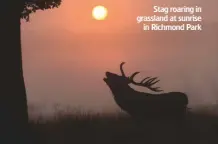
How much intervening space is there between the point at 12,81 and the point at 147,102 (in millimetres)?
1404

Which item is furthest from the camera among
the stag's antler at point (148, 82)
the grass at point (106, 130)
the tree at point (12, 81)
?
the grass at point (106, 130)

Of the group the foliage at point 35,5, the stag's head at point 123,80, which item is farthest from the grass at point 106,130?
the foliage at point 35,5

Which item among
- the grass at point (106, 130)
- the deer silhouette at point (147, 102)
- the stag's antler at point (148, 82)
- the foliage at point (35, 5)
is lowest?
the grass at point (106, 130)

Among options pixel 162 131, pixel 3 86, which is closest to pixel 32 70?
pixel 3 86

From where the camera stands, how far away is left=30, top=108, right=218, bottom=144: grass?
20.5 feet

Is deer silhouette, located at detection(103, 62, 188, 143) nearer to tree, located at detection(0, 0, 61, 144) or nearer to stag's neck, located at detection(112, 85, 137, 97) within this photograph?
stag's neck, located at detection(112, 85, 137, 97)

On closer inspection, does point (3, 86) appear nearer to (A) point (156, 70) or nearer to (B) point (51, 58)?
(B) point (51, 58)

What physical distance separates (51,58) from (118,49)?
26.1 inches

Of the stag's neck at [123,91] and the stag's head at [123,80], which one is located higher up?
the stag's head at [123,80]

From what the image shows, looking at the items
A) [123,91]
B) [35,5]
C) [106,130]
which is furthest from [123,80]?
[35,5]

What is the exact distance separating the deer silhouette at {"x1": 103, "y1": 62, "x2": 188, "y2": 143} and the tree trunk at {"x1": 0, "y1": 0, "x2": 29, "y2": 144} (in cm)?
94

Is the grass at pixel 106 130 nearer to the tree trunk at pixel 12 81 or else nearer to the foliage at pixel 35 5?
the tree trunk at pixel 12 81

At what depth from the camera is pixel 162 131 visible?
6.26m

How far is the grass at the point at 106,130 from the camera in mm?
6234
